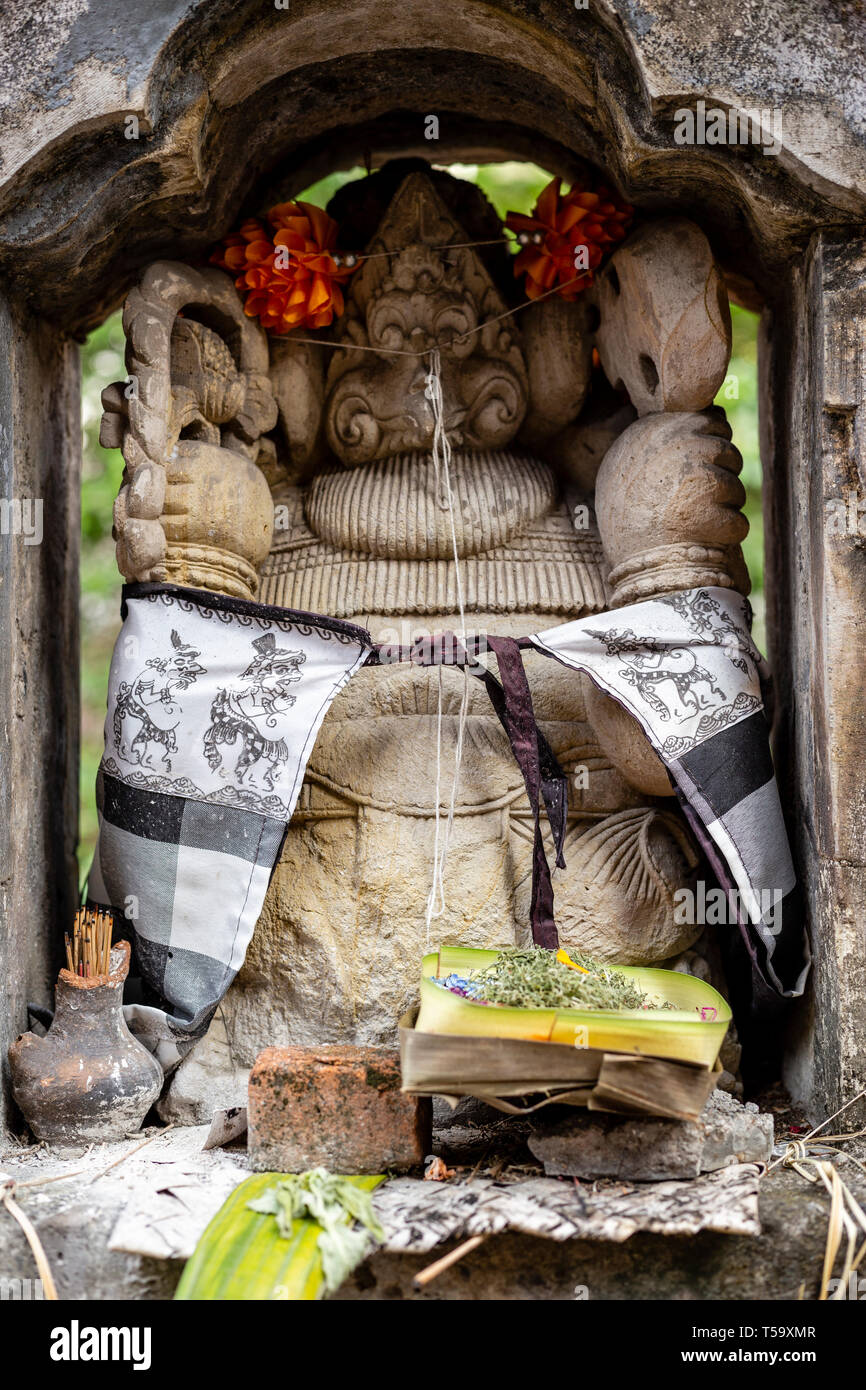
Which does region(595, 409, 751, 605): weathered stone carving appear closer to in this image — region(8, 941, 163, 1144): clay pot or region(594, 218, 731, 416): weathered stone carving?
region(594, 218, 731, 416): weathered stone carving

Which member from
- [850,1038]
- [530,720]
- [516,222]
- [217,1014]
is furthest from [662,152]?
[217,1014]

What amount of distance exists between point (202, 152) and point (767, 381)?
185 cm

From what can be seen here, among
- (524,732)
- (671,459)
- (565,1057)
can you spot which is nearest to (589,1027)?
(565,1057)

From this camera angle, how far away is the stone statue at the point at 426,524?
12.6 feet

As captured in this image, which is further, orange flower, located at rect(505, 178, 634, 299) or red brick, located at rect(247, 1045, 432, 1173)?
orange flower, located at rect(505, 178, 634, 299)

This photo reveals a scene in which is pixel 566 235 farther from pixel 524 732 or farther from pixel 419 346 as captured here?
pixel 524 732

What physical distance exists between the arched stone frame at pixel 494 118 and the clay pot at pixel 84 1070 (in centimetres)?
14

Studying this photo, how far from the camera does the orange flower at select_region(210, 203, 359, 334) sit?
14.1ft

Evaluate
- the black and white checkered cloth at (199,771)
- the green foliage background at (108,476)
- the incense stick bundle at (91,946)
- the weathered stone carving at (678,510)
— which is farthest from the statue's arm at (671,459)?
the green foliage background at (108,476)

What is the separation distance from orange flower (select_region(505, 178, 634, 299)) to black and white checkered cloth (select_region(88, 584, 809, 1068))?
113cm

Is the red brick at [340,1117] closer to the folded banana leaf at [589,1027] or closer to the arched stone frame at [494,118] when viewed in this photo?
the folded banana leaf at [589,1027]

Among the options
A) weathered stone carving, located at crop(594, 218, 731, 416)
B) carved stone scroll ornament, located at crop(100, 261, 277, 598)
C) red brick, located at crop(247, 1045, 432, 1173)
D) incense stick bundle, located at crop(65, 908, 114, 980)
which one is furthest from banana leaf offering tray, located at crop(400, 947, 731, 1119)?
weathered stone carving, located at crop(594, 218, 731, 416)

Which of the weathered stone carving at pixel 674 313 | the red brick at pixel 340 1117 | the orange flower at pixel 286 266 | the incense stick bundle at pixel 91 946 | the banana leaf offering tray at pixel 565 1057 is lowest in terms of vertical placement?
the red brick at pixel 340 1117

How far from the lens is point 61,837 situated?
427 cm
